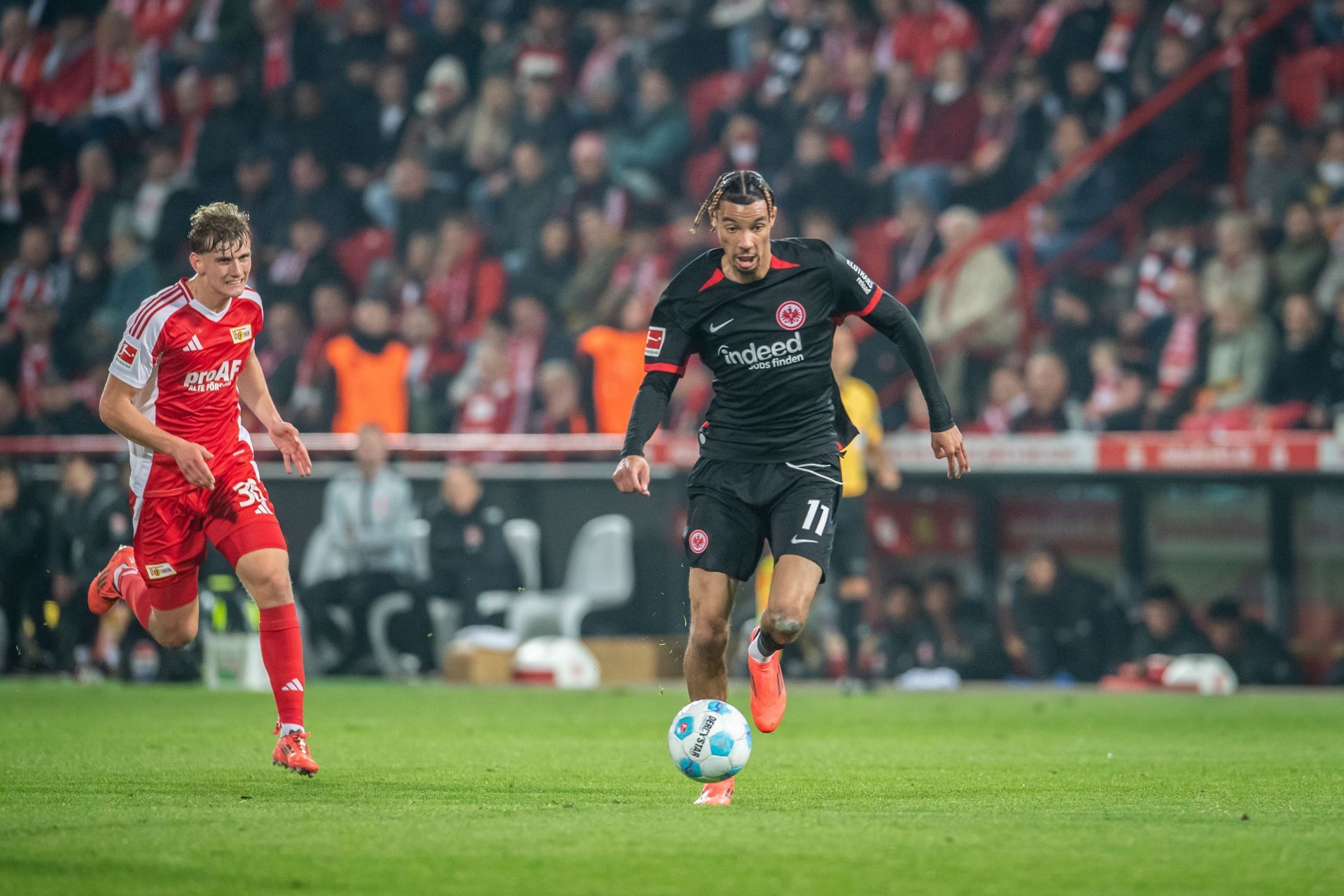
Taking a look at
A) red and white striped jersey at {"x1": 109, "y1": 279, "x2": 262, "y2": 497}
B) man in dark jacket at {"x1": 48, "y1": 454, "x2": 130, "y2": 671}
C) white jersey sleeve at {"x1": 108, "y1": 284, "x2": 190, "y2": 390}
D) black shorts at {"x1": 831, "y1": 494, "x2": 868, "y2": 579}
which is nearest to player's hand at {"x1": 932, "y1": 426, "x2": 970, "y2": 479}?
red and white striped jersey at {"x1": 109, "y1": 279, "x2": 262, "y2": 497}

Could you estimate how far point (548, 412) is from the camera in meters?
15.3

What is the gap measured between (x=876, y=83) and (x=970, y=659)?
19.5ft

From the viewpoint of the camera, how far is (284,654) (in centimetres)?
766

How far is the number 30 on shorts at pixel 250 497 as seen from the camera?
306 inches

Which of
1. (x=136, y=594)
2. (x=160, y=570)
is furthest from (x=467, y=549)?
(x=160, y=570)

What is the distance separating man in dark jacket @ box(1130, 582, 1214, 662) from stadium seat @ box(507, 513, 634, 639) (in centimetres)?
372

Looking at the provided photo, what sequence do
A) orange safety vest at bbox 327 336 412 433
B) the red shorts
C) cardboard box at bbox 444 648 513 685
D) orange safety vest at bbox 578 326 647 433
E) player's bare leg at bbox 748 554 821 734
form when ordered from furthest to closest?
orange safety vest at bbox 327 336 412 433 < orange safety vest at bbox 578 326 647 433 < cardboard box at bbox 444 648 513 685 < the red shorts < player's bare leg at bbox 748 554 821 734

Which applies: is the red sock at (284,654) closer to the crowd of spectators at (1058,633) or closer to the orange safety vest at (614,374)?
the crowd of spectators at (1058,633)

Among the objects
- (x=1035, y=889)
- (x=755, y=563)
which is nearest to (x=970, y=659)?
(x=755, y=563)

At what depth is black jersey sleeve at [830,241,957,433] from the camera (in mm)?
6992

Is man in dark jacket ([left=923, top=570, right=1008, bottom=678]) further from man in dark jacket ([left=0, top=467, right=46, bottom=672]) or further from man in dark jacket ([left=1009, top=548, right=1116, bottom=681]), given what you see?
man in dark jacket ([left=0, top=467, right=46, bottom=672])

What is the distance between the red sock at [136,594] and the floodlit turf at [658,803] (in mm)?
656

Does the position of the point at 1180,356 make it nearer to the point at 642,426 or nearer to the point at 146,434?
the point at 642,426

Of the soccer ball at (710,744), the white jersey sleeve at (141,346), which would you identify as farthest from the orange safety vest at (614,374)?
the soccer ball at (710,744)
